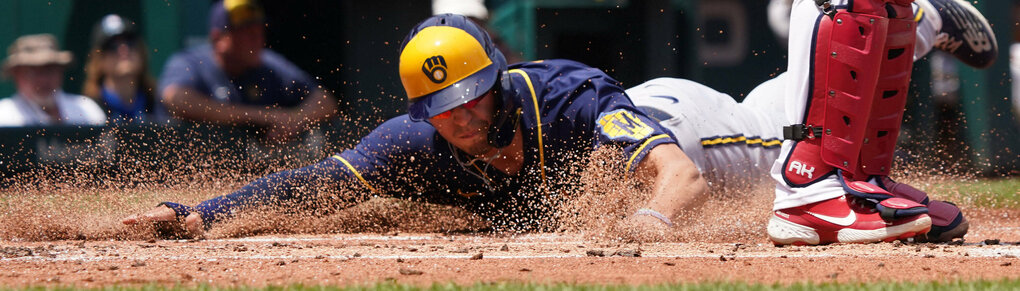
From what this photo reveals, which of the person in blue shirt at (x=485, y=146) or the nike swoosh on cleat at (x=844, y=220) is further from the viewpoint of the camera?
the person in blue shirt at (x=485, y=146)

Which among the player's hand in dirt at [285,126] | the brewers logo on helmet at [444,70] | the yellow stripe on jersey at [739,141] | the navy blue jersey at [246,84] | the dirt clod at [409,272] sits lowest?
the dirt clod at [409,272]

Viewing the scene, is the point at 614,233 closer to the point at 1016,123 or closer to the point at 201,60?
the point at 201,60

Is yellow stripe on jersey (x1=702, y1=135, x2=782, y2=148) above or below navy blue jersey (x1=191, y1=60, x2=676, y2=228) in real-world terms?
below

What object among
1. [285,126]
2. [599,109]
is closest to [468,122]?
[599,109]

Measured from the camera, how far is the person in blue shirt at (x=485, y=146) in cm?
447

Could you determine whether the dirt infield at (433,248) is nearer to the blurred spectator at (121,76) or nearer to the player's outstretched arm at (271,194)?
the player's outstretched arm at (271,194)

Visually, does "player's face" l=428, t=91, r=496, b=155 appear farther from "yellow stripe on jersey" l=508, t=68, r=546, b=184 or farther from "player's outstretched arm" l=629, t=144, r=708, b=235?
"player's outstretched arm" l=629, t=144, r=708, b=235

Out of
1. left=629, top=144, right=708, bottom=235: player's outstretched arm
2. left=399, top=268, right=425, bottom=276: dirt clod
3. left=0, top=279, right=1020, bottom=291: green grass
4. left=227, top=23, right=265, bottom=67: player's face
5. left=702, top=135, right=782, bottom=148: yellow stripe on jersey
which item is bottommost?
left=0, top=279, right=1020, bottom=291: green grass

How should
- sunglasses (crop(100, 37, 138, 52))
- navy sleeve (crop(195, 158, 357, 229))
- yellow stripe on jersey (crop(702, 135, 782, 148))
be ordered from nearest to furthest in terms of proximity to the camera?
navy sleeve (crop(195, 158, 357, 229)), yellow stripe on jersey (crop(702, 135, 782, 148)), sunglasses (crop(100, 37, 138, 52))

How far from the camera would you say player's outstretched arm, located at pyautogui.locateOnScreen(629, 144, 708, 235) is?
4.23 metres

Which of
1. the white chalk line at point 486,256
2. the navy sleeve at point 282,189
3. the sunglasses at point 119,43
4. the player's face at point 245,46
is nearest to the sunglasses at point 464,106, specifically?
the navy sleeve at point 282,189

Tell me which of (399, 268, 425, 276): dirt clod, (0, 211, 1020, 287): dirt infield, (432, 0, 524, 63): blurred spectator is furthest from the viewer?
(432, 0, 524, 63): blurred spectator

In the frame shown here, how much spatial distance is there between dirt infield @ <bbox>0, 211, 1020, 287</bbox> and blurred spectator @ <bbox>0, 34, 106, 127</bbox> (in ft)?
15.8

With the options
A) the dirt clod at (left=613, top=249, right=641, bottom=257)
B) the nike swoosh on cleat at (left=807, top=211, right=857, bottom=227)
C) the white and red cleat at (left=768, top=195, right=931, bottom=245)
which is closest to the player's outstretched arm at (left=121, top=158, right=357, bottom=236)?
the dirt clod at (left=613, top=249, right=641, bottom=257)
